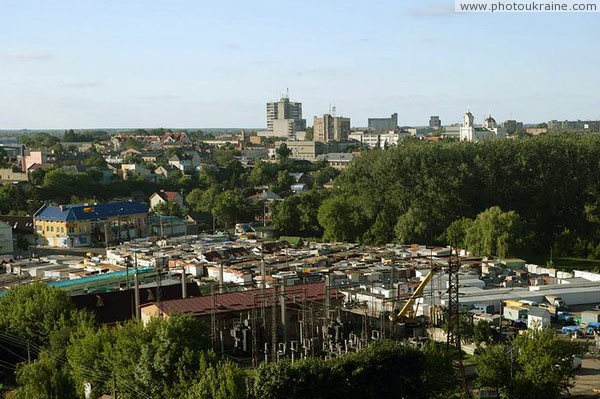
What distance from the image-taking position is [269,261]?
15.5 meters

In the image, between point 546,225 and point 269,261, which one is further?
point 546,225

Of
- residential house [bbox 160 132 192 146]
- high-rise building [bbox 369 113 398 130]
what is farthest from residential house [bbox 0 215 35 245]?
high-rise building [bbox 369 113 398 130]

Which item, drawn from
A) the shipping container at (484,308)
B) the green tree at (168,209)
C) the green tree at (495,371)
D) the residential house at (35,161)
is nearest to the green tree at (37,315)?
the green tree at (495,371)

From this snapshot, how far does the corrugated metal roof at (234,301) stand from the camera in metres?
9.23

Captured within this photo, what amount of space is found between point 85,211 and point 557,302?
13282 mm

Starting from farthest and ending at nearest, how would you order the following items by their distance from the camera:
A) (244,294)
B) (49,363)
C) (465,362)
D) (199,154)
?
1. (199,154)
2. (244,294)
3. (465,362)
4. (49,363)

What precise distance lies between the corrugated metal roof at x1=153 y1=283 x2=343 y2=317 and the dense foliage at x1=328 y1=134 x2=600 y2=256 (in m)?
8.00

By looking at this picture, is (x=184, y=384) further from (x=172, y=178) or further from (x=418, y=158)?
(x=172, y=178)

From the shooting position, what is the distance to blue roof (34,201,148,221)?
19.9 metres

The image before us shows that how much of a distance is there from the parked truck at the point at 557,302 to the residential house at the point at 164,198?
637 inches

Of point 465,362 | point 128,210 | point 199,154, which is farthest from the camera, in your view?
point 199,154

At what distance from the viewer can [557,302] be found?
11.4 m

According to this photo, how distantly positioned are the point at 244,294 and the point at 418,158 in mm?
9792

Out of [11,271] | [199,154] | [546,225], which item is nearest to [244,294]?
[11,271]
